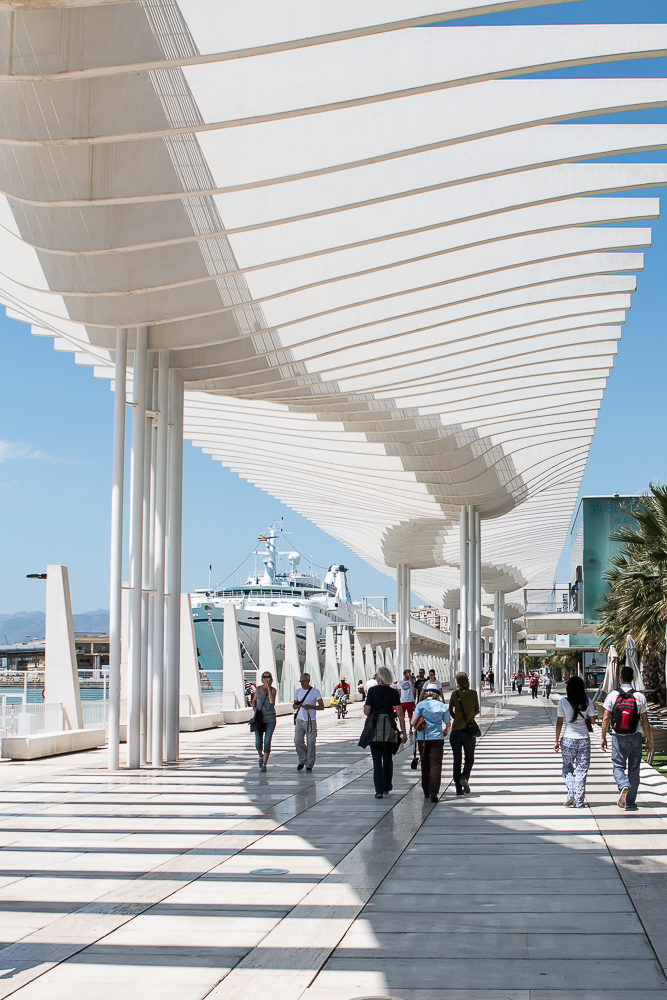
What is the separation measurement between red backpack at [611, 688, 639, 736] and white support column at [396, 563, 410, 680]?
3430 centimetres

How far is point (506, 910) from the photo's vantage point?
6.00 metres

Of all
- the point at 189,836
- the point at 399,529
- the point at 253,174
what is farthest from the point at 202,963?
the point at 399,529

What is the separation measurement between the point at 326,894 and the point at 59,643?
1074cm

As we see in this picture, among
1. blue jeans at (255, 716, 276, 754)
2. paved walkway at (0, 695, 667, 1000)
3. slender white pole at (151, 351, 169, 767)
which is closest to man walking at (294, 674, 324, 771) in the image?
blue jeans at (255, 716, 276, 754)

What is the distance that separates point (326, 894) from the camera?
641 cm

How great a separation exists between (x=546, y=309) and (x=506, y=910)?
13115 millimetres

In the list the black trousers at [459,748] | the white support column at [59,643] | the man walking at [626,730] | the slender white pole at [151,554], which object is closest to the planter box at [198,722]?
the white support column at [59,643]

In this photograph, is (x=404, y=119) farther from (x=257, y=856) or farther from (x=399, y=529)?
(x=399, y=529)

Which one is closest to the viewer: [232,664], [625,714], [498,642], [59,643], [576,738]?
[625,714]

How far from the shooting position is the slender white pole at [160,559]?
14.8 meters

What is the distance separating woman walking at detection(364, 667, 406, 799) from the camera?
37.2ft

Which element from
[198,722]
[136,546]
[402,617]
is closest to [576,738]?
[136,546]

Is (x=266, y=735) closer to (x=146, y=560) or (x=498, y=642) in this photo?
(x=146, y=560)

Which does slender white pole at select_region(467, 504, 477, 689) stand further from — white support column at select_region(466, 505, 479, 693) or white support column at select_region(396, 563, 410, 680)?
white support column at select_region(396, 563, 410, 680)
